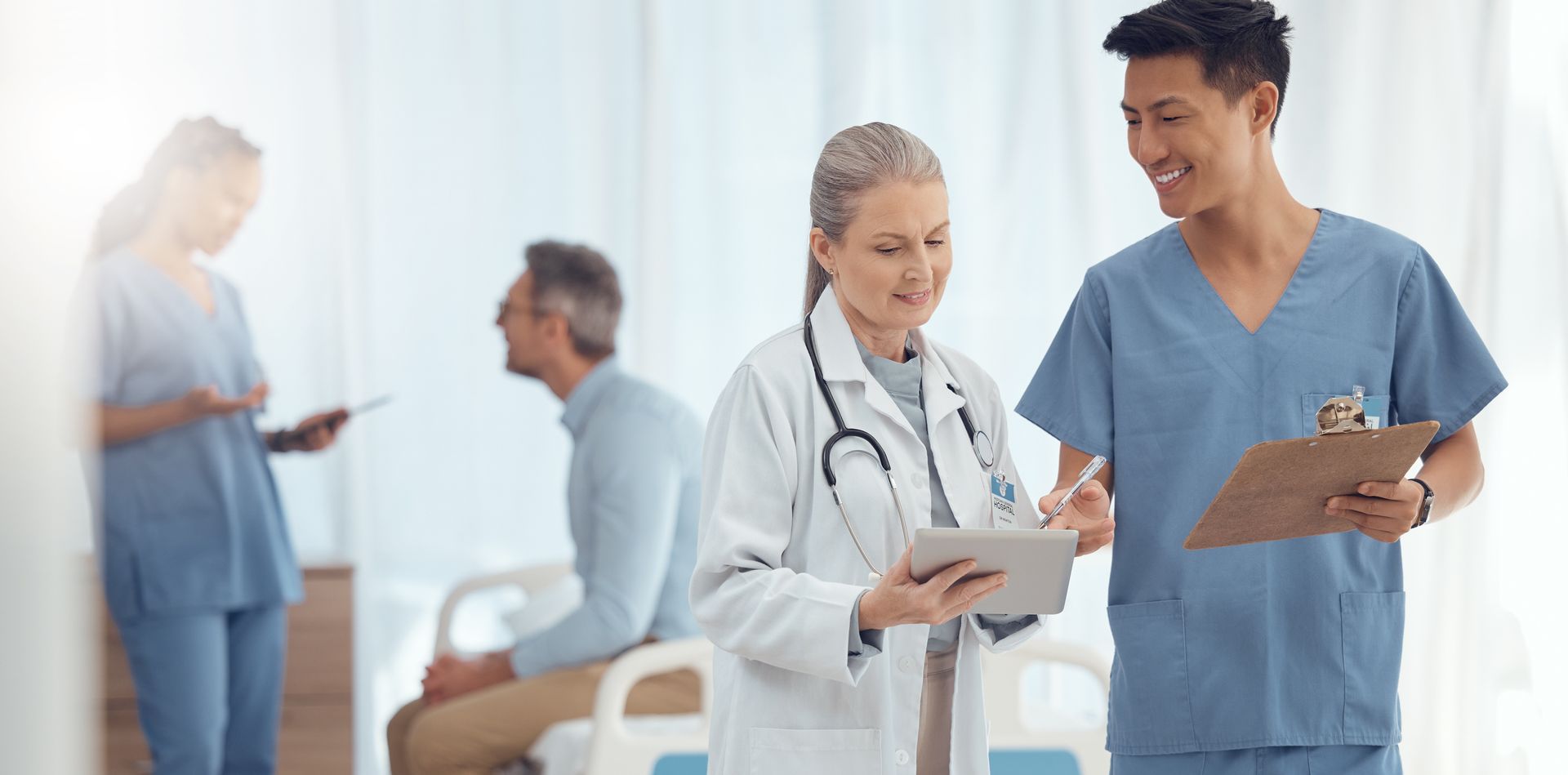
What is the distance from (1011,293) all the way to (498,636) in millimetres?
1745

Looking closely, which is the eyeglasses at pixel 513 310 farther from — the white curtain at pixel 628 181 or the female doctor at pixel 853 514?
the female doctor at pixel 853 514

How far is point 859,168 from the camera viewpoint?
4.55ft

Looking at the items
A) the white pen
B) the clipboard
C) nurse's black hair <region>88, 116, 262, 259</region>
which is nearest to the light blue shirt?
nurse's black hair <region>88, 116, 262, 259</region>

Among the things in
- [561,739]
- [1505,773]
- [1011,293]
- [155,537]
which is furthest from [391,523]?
[1505,773]

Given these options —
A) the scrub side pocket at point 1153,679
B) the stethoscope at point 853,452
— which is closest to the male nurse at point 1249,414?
the scrub side pocket at point 1153,679

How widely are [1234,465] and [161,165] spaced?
8.37 feet

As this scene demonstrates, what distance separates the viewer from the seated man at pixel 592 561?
8.93 feet

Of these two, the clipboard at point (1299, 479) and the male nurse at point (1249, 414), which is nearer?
the clipboard at point (1299, 479)

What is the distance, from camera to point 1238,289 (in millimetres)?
1558

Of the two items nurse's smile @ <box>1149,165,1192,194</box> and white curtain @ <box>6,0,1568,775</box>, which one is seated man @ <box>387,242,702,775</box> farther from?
nurse's smile @ <box>1149,165,1192,194</box>

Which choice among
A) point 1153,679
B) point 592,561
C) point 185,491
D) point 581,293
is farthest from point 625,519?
point 1153,679

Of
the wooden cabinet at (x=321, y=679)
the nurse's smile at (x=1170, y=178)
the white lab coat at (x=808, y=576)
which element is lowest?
the wooden cabinet at (x=321, y=679)

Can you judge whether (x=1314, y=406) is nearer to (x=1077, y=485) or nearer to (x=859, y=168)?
(x=1077, y=485)

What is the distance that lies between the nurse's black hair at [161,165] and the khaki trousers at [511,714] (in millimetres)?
1173
